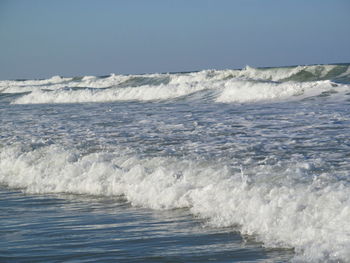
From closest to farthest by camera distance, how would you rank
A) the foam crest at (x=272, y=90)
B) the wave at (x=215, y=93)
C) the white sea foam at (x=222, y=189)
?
1. the white sea foam at (x=222, y=189)
2. the foam crest at (x=272, y=90)
3. the wave at (x=215, y=93)

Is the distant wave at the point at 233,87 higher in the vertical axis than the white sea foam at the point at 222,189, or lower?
higher

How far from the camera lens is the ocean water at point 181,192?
4547 millimetres

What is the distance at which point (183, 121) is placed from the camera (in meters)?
13.7

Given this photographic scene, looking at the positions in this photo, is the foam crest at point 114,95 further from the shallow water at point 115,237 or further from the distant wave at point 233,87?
the shallow water at point 115,237

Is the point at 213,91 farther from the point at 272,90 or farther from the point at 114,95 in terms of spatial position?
the point at 114,95

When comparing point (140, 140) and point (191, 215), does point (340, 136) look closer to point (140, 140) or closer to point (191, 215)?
point (140, 140)

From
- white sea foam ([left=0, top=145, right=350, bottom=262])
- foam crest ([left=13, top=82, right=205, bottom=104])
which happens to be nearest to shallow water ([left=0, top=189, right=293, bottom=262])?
white sea foam ([left=0, top=145, right=350, bottom=262])

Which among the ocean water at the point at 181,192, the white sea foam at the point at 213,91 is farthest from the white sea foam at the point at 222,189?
the white sea foam at the point at 213,91

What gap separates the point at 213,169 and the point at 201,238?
2.01 m

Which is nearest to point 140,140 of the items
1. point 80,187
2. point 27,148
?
point 27,148

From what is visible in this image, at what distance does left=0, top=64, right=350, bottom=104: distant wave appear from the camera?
2138 centimetres

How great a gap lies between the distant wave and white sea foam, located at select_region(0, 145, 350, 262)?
13013 mm

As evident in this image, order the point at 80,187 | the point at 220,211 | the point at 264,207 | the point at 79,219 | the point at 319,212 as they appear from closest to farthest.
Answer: the point at 319,212
the point at 264,207
the point at 220,211
the point at 79,219
the point at 80,187

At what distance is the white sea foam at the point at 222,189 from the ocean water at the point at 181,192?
0.01 meters
